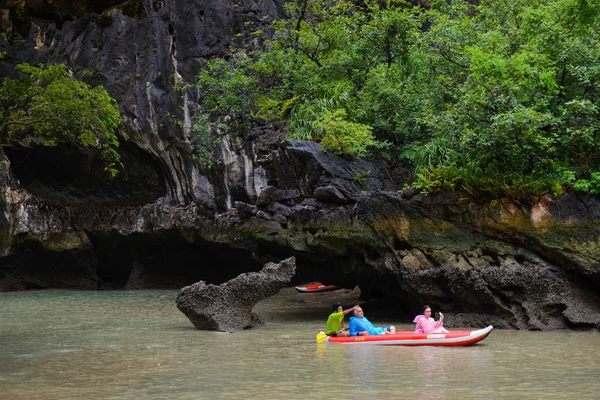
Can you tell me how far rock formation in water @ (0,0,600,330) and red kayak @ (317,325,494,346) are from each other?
8.41 feet

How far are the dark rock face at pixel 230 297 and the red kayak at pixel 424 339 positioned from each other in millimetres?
2539

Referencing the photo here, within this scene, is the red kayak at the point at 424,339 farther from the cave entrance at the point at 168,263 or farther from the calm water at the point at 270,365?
the cave entrance at the point at 168,263

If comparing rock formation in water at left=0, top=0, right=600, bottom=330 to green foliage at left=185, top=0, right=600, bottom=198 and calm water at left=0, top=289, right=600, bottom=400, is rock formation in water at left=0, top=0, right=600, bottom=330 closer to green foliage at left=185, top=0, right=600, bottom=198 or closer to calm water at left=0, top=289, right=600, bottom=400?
green foliage at left=185, top=0, right=600, bottom=198

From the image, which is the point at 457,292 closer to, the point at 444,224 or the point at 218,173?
the point at 444,224

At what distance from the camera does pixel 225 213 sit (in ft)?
86.7

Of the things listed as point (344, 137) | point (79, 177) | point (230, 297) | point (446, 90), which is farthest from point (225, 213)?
point (446, 90)

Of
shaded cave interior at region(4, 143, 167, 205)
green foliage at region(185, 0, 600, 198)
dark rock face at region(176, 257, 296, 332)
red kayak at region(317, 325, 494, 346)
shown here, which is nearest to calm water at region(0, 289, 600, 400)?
red kayak at region(317, 325, 494, 346)

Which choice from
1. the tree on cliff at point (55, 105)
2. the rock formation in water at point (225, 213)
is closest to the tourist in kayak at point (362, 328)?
the rock formation in water at point (225, 213)

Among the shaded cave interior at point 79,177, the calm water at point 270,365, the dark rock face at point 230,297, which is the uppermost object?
the shaded cave interior at point 79,177

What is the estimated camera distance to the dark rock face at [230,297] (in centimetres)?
1723

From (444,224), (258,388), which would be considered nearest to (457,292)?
(444,224)

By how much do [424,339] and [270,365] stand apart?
11.1ft

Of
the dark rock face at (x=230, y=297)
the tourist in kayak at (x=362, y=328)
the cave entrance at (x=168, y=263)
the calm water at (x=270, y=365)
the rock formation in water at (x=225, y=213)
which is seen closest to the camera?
the calm water at (x=270, y=365)

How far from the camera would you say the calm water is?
34.0 feet
